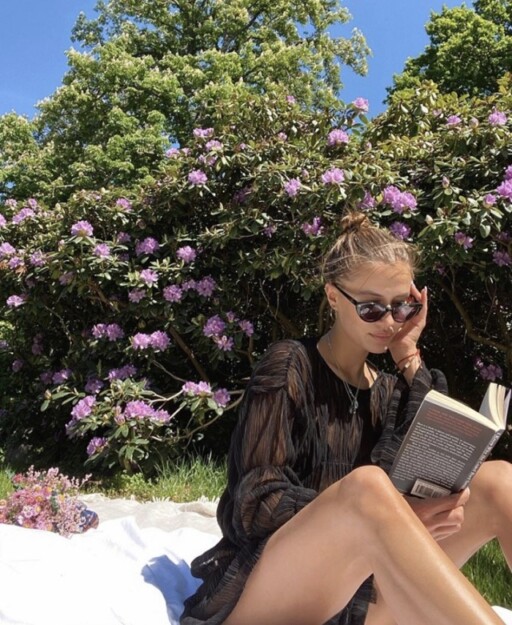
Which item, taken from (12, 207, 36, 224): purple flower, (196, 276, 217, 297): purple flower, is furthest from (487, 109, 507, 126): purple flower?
(12, 207, 36, 224): purple flower

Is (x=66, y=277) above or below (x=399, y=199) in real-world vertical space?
below

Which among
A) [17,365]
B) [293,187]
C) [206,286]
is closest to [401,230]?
[293,187]

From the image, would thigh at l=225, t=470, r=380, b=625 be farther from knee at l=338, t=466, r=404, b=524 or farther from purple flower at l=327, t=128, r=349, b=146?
purple flower at l=327, t=128, r=349, b=146

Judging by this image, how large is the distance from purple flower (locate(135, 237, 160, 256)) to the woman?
2.74 m

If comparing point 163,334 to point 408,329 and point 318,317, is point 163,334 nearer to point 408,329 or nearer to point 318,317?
point 318,317

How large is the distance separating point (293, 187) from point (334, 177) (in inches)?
12.1

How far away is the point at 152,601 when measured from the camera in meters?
2.23

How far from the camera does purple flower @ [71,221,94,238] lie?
16.2ft

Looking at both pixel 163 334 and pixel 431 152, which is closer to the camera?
pixel 431 152

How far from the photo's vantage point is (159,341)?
4.79 meters

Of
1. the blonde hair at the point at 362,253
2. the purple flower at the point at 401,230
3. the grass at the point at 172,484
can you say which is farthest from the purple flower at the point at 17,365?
the blonde hair at the point at 362,253

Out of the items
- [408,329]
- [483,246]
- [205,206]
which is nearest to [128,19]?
[205,206]

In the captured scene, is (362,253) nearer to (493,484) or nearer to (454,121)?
(493,484)

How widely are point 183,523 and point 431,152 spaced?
111 inches
